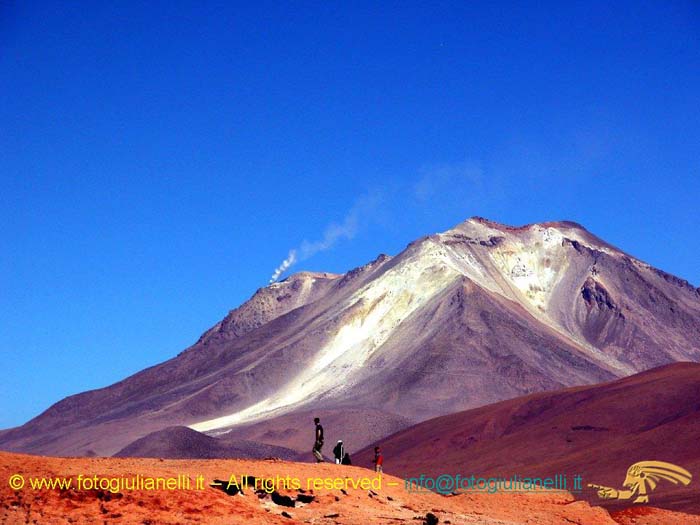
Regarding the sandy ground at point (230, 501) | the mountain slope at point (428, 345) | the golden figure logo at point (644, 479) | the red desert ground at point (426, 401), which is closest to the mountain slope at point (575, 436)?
the red desert ground at point (426, 401)

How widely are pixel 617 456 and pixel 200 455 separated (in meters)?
36.6

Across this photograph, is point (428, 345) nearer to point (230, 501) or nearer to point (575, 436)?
point (575, 436)

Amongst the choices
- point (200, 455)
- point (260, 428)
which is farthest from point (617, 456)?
point (260, 428)

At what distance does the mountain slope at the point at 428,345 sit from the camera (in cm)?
11925

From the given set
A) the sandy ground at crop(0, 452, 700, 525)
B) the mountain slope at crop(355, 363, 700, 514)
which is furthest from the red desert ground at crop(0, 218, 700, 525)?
the mountain slope at crop(355, 363, 700, 514)

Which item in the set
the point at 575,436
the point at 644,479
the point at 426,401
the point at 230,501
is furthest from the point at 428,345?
the point at 230,501

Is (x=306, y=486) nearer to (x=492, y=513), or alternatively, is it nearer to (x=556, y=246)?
(x=492, y=513)

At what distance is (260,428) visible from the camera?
11106cm


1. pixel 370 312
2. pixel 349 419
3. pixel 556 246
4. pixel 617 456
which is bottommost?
pixel 617 456

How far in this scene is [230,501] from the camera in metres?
18.8

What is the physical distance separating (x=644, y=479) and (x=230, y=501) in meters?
34.3

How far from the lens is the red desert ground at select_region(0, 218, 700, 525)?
20375 millimetres

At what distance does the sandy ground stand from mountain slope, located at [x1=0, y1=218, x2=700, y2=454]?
241 ft

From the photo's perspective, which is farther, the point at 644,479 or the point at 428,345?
the point at 428,345
